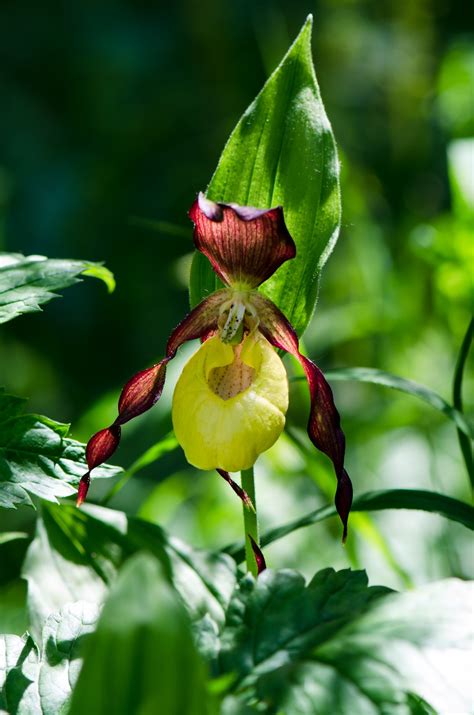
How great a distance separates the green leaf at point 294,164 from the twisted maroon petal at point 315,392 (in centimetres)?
3

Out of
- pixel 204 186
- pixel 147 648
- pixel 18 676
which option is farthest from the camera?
pixel 204 186

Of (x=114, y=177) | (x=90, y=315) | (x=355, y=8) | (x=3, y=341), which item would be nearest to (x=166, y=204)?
(x=114, y=177)

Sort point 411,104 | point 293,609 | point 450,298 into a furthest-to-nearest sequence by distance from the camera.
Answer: point 411,104 < point 450,298 < point 293,609

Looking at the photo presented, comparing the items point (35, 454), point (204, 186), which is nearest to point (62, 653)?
point (35, 454)

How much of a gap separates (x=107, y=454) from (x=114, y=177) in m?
2.22

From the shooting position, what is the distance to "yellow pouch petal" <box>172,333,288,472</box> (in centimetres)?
65

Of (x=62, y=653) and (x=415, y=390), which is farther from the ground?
(x=415, y=390)

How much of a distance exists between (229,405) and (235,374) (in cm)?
7

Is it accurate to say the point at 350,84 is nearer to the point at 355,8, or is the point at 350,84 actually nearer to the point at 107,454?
the point at 355,8

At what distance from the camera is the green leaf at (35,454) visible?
0.57m

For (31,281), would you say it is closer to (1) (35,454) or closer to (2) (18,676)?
(1) (35,454)

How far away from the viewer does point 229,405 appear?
26.9 inches

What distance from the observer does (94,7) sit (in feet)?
9.83

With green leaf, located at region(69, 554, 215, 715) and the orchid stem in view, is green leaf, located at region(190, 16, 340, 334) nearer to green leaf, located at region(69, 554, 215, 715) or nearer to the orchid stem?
the orchid stem
